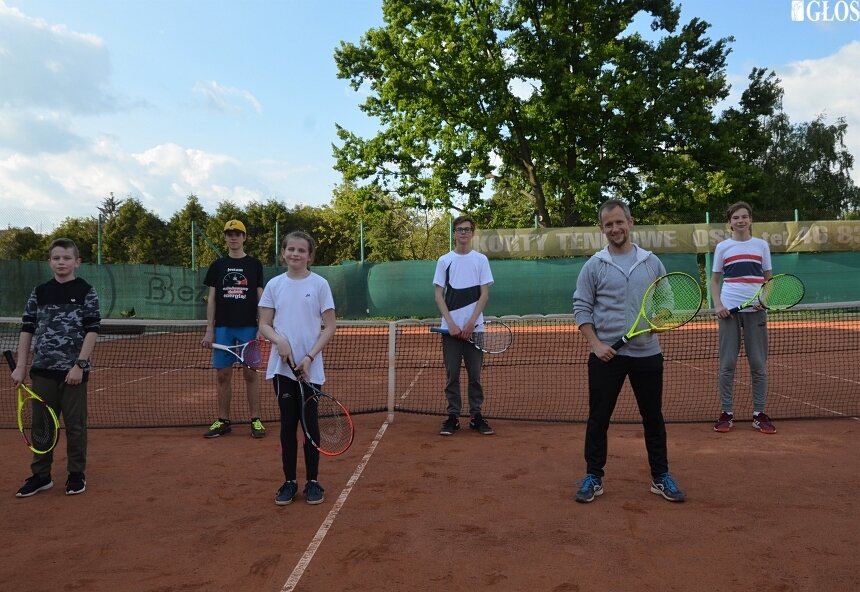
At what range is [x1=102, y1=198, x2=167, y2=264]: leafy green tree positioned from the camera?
112 ft

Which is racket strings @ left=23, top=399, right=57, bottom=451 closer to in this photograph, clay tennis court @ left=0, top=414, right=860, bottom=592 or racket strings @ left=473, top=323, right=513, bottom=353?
clay tennis court @ left=0, top=414, right=860, bottom=592

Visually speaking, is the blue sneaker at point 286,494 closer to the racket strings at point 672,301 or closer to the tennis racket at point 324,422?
the tennis racket at point 324,422

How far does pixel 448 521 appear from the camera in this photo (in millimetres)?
3410

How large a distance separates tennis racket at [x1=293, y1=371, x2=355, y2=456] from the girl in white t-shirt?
0.01m

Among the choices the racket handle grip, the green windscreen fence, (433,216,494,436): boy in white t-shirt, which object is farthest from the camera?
the green windscreen fence

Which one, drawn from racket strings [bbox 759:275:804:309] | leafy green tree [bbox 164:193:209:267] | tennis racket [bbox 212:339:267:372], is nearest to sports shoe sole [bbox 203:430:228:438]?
tennis racket [bbox 212:339:267:372]

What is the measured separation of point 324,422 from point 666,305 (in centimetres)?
209

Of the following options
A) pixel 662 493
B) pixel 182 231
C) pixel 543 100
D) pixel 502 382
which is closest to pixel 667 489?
pixel 662 493

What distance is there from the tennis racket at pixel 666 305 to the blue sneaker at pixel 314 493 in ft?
6.01

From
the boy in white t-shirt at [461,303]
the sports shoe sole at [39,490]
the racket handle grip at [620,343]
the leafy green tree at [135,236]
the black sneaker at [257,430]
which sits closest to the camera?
the racket handle grip at [620,343]

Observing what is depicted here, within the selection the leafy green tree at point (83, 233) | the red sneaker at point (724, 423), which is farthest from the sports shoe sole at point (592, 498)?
the leafy green tree at point (83, 233)

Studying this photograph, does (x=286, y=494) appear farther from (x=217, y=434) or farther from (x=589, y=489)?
(x=217, y=434)

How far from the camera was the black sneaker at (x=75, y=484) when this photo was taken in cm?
400

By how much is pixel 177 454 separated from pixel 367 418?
1814 millimetres
